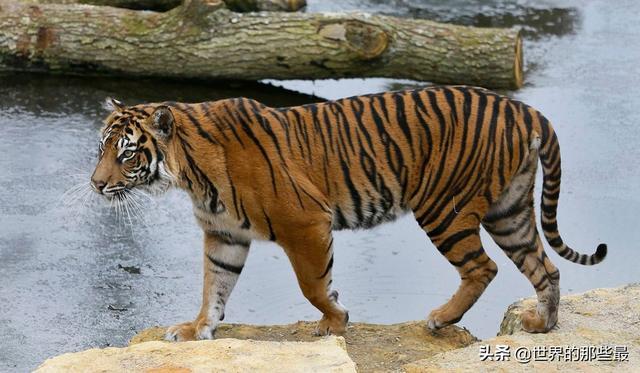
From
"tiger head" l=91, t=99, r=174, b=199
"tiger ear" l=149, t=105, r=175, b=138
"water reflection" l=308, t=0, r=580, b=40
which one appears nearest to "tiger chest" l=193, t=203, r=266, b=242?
"tiger head" l=91, t=99, r=174, b=199

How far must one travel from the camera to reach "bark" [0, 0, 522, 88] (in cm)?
860

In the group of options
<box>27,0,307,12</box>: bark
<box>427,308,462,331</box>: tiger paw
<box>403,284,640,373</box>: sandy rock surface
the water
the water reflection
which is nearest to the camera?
<box>403,284,640,373</box>: sandy rock surface

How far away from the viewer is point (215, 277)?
17.7 feet

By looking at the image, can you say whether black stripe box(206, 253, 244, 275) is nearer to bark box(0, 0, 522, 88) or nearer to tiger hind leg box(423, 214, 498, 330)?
tiger hind leg box(423, 214, 498, 330)

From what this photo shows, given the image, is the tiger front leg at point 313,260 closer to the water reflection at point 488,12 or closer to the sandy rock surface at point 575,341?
the sandy rock surface at point 575,341

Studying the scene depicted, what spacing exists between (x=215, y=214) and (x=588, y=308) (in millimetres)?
1793

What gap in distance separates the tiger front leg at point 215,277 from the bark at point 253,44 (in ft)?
11.4

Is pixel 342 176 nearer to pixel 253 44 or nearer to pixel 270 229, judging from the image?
pixel 270 229

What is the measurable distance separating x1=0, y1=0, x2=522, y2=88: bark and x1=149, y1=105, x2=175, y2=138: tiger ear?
3651 mm

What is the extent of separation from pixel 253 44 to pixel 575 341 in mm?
4409

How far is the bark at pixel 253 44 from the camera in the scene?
8.60 m

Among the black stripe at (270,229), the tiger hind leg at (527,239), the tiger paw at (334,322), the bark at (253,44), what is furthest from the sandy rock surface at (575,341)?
the bark at (253,44)

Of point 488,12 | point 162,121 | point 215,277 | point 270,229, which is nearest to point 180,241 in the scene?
point 215,277

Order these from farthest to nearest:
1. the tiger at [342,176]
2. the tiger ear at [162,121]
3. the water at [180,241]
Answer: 1. the water at [180,241]
2. the tiger at [342,176]
3. the tiger ear at [162,121]
